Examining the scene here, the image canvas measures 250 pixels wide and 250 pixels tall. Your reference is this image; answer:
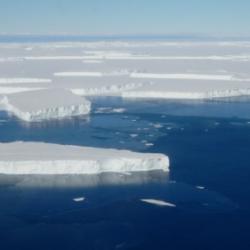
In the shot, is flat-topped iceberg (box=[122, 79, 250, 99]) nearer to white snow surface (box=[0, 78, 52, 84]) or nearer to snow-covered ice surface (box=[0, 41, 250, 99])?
snow-covered ice surface (box=[0, 41, 250, 99])

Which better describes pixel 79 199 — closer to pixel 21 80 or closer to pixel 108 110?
pixel 108 110

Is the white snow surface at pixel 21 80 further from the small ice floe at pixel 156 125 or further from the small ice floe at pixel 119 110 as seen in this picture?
the small ice floe at pixel 156 125

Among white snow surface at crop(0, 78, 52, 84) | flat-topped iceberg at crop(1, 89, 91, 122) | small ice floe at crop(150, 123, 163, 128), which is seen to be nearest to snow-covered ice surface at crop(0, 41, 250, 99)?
white snow surface at crop(0, 78, 52, 84)

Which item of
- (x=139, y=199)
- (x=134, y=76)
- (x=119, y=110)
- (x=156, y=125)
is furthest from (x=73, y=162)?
(x=134, y=76)

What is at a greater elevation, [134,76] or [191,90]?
[134,76]

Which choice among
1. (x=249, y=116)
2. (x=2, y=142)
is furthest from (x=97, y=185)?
(x=249, y=116)

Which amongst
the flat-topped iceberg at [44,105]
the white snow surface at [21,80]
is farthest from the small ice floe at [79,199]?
the white snow surface at [21,80]
